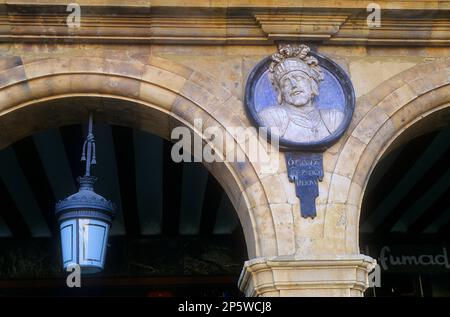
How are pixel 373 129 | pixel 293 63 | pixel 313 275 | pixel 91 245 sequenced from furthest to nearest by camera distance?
pixel 293 63
pixel 373 129
pixel 91 245
pixel 313 275

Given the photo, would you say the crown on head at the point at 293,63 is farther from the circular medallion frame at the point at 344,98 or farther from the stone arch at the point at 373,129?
the stone arch at the point at 373,129

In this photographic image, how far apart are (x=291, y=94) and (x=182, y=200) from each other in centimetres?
288

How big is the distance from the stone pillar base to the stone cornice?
1.61 m

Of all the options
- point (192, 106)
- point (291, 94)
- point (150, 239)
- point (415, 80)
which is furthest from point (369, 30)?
point (150, 239)

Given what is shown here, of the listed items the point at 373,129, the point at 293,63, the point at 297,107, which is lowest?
the point at 373,129

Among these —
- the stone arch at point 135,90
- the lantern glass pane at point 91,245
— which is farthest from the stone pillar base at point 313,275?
the lantern glass pane at point 91,245

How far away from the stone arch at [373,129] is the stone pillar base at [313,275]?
123mm

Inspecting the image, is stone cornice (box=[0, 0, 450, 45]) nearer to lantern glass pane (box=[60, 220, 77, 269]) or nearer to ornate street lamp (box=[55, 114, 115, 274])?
ornate street lamp (box=[55, 114, 115, 274])

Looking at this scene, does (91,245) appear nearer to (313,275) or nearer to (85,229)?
(85,229)

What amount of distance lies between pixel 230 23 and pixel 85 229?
1.77 meters

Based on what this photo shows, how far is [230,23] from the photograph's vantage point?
4.77 metres

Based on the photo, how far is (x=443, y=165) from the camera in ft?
21.0

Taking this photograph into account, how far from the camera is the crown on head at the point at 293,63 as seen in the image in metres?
4.68

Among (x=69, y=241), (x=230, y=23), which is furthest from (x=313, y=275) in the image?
(x=230, y=23)
